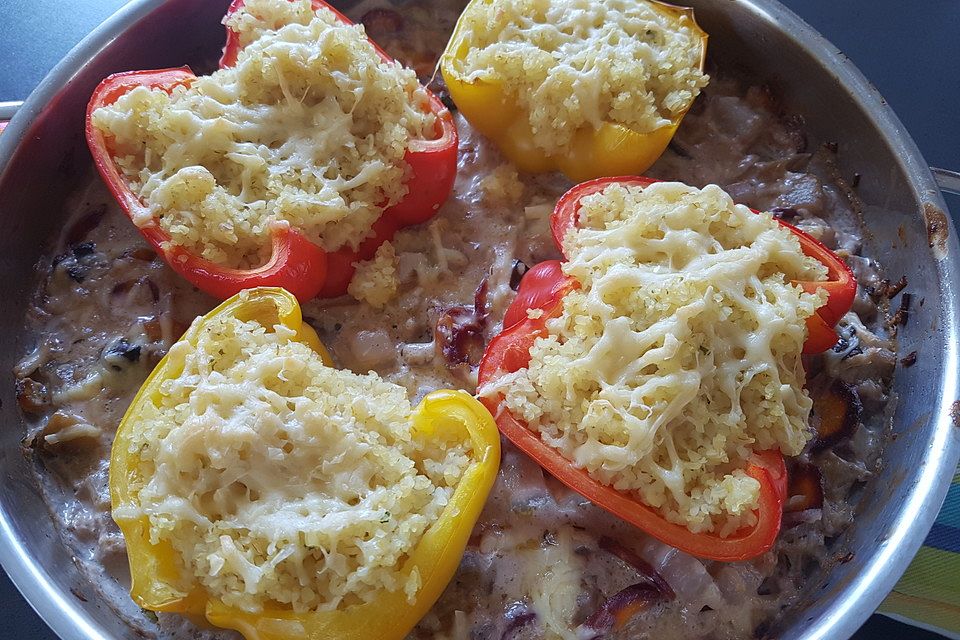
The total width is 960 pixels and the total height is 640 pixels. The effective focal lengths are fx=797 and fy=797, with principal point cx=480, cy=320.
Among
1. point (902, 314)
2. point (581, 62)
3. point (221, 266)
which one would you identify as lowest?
point (902, 314)

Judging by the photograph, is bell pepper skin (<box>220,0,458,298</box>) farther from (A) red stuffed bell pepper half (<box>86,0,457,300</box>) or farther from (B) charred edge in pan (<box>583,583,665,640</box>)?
(B) charred edge in pan (<box>583,583,665,640</box>)

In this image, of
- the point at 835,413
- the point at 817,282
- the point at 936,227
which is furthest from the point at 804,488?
the point at 936,227

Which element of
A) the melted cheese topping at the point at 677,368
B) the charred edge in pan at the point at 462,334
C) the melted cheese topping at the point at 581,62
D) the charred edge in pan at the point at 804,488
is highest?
the melted cheese topping at the point at 581,62

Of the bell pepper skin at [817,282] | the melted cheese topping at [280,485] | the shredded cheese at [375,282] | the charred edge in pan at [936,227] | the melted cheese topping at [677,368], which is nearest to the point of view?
the melted cheese topping at [280,485]

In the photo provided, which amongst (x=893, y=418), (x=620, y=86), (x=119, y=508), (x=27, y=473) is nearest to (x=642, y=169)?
(x=620, y=86)

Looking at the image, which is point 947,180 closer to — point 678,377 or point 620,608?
point 678,377

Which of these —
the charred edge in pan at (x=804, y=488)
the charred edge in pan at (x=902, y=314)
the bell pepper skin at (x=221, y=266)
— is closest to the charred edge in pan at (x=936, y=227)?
the charred edge in pan at (x=902, y=314)

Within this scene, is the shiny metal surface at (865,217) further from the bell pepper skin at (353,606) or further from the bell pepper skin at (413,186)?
the bell pepper skin at (413,186)
